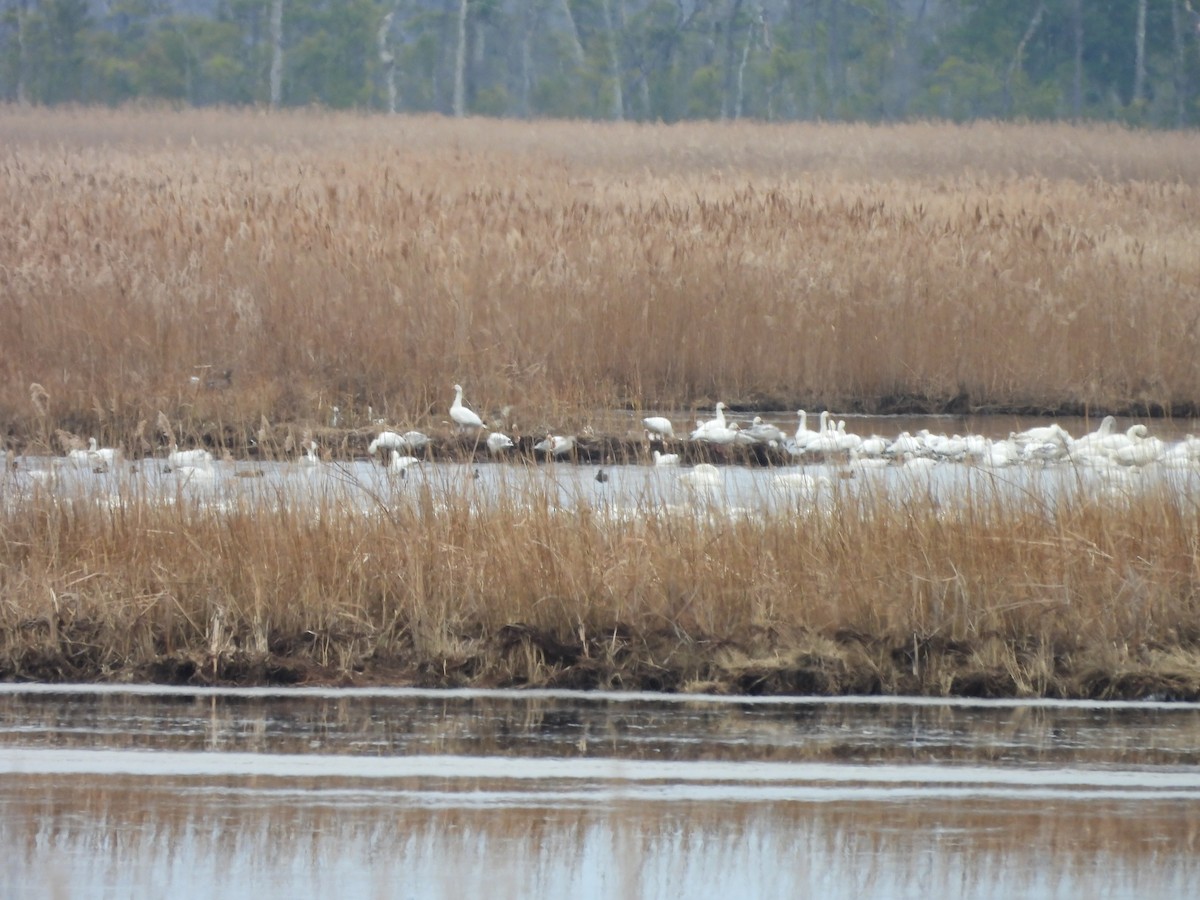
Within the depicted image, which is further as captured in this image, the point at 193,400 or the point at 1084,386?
the point at 1084,386

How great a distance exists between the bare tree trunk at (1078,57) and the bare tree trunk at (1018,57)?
4.01 feet

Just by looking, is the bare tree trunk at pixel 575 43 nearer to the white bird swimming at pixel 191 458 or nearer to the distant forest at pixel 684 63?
the distant forest at pixel 684 63

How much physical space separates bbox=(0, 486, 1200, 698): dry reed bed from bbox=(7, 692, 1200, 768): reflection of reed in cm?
31

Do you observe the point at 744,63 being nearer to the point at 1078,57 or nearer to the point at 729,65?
the point at 729,65

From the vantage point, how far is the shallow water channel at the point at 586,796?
14.5 ft

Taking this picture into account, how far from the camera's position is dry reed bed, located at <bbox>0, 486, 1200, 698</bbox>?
6590 millimetres

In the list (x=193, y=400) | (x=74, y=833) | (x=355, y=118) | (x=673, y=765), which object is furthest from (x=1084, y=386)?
(x=355, y=118)

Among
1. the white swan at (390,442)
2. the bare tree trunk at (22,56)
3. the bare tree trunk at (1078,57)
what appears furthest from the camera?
the bare tree trunk at (22,56)

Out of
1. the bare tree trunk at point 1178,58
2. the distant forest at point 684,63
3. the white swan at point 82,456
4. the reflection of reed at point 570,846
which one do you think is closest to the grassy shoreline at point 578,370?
the white swan at point 82,456

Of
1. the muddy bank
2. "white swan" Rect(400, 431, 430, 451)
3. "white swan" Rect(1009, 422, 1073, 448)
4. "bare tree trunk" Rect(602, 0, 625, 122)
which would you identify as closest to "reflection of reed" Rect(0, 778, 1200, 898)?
the muddy bank

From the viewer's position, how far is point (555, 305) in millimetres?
15766

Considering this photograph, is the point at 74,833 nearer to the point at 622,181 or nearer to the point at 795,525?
the point at 795,525

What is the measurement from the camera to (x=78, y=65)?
60.4 metres

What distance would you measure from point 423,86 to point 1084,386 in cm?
5635
